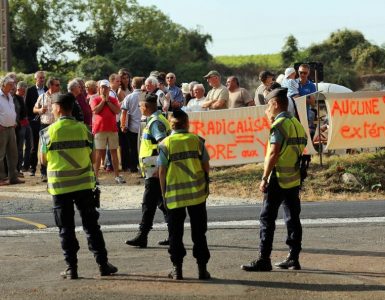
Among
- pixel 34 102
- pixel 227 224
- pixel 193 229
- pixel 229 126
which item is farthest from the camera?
pixel 34 102

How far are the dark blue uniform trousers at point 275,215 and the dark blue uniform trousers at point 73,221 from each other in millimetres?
1678

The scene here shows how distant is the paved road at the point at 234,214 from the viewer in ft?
48.6

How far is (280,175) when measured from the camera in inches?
412

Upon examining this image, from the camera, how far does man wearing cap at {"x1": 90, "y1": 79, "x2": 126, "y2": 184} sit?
1894 cm

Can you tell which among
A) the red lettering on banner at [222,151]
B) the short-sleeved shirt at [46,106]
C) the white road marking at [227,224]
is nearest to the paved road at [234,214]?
the white road marking at [227,224]

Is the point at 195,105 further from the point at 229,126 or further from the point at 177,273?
the point at 177,273

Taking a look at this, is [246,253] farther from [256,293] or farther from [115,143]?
[115,143]

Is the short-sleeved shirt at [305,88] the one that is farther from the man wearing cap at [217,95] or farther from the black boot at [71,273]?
the black boot at [71,273]

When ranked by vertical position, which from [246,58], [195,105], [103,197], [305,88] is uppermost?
[246,58]

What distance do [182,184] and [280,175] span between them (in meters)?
1.08

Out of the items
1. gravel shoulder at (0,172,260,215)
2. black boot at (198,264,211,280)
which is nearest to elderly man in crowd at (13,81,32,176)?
gravel shoulder at (0,172,260,215)

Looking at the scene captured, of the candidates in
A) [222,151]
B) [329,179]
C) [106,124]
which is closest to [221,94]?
[222,151]

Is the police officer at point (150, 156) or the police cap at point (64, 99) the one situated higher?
the police cap at point (64, 99)

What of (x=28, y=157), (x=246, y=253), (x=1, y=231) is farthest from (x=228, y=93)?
(x=246, y=253)
